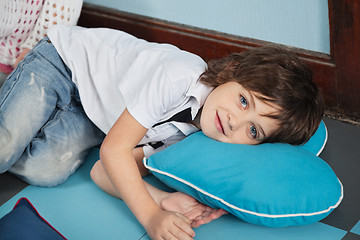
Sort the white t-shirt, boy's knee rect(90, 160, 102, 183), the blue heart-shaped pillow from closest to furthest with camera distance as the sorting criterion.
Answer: the blue heart-shaped pillow
the white t-shirt
boy's knee rect(90, 160, 102, 183)

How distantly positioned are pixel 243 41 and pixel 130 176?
691mm

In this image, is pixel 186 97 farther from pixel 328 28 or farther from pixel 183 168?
pixel 328 28

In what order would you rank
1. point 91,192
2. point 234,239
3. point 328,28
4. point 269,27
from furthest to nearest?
point 269,27, point 328,28, point 91,192, point 234,239

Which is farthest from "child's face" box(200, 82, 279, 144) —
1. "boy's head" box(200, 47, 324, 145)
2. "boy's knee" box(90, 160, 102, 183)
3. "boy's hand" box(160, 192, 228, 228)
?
"boy's knee" box(90, 160, 102, 183)

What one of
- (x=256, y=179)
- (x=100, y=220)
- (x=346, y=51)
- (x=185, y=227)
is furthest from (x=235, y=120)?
(x=346, y=51)

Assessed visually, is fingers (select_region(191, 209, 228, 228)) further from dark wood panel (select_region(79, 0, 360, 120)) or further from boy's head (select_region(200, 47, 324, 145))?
dark wood panel (select_region(79, 0, 360, 120))

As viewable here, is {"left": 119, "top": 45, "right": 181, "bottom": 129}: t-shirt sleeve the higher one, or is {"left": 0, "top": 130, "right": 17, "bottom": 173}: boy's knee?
{"left": 119, "top": 45, "right": 181, "bottom": 129}: t-shirt sleeve

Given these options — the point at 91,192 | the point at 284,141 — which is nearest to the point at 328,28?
the point at 284,141

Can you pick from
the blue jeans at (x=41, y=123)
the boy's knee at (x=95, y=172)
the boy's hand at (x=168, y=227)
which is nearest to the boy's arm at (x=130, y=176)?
the boy's hand at (x=168, y=227)

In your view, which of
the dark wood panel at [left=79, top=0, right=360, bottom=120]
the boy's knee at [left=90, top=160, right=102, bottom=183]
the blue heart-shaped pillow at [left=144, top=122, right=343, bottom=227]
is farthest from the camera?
the dark wood panel at [left=79, top=0, right=360, bottom=120]

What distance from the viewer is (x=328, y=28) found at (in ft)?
5.01

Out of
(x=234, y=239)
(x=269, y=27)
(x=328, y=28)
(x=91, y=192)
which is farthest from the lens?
(x=269, y=27)

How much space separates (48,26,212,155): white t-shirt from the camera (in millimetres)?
1231

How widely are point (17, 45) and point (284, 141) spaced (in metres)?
0.91
